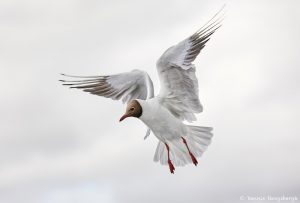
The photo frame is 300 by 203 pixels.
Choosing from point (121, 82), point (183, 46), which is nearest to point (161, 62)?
point (183, 46)

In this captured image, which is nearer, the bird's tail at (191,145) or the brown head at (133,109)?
the brown head at (133,109)

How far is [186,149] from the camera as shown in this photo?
15.6 meters

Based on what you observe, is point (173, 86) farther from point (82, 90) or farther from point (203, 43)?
point (82, 90)

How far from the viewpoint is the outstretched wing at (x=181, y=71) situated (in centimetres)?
1437

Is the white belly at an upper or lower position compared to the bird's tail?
upper

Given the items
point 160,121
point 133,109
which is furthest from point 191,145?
point 133,109

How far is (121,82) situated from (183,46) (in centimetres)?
200

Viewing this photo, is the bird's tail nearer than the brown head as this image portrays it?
No

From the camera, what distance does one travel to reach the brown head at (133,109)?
14641 mm

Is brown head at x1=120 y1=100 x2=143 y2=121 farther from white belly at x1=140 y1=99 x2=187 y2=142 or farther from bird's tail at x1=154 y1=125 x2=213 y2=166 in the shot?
bird's tail at x1=154 y1=125 x2=213 y2=166

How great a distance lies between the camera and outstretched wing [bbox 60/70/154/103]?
1581 centimetres

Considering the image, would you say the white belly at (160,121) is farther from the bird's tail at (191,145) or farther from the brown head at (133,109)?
the bird's tail at (191,145)

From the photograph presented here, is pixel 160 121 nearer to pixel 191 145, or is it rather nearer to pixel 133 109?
pixel 133 109

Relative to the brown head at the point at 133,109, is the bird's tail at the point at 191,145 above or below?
below
